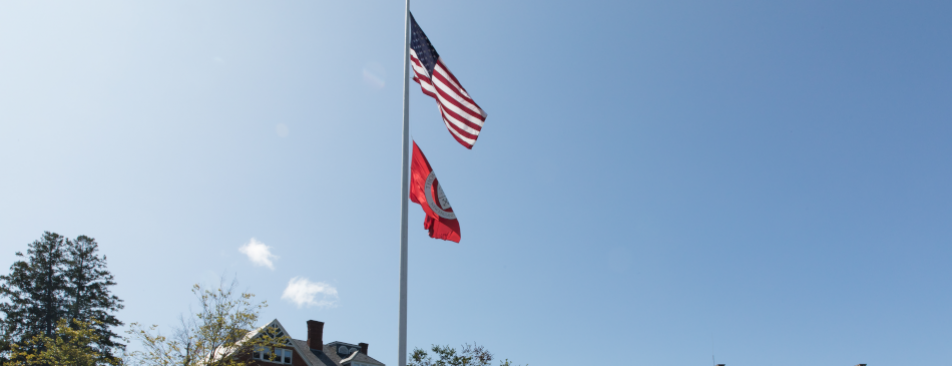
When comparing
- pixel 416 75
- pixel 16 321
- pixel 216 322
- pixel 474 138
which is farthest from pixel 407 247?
pixel 16 321

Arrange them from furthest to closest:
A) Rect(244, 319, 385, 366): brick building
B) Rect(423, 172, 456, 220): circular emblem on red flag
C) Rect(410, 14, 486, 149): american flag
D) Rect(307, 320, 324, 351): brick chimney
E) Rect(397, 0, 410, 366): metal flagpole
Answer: Rect(307, 320, 324, 351): brick chimney → Rect(244, 319, 385, 366): brick building → Rect(410, 14, 486, 149): american flag → Rect(423, 172, 456, 220): circular emblem on red flag → Rect(397, 0, 410, 366): metal flagpole

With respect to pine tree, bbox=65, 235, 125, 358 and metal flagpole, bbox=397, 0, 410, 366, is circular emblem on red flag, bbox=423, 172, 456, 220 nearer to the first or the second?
metal flagpole, bbox=397, 0, 410, 366

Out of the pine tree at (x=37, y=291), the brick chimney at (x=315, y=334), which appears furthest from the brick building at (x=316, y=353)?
the pine tree at (x=37, y=291)

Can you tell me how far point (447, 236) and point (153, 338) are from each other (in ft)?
75.3

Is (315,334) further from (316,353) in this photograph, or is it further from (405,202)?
(405,202)

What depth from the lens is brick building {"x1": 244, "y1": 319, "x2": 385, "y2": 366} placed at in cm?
4781

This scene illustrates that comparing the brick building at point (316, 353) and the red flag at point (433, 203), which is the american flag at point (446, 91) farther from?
the brick building at point (316, 353)

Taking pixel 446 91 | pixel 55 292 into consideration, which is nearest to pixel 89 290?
pixel 55 292

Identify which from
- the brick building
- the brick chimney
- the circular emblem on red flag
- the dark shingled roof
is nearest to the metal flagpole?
the circular emblem on red flag

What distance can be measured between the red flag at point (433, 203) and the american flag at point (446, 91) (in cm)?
134

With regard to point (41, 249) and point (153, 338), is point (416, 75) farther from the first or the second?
point (41, 249)

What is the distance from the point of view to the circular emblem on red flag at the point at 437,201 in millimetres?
16328

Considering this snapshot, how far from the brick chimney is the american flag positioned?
41050 mm

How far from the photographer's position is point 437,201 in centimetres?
1642
